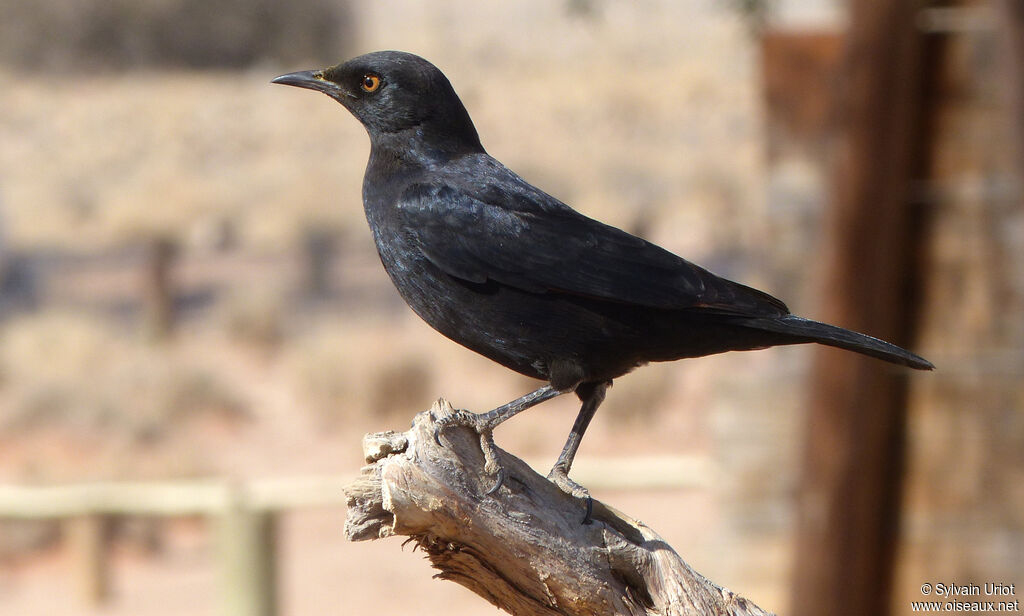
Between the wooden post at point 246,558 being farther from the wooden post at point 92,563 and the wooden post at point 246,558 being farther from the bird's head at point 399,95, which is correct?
the bird's head at point 399,95

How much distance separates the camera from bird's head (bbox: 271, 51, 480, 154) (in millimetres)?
2973

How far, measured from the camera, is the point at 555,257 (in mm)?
2717

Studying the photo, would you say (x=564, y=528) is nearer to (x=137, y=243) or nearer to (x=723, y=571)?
(x=723, y=571)

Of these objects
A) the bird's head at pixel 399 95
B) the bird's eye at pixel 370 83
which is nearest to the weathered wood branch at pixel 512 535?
the bird's head at pixel 399 95

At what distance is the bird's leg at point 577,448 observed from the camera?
2.80m

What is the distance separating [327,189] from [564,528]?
76.0 feet

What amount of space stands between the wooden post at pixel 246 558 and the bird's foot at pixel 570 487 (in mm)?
4390

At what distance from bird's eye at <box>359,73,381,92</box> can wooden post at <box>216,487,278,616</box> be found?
4382mm

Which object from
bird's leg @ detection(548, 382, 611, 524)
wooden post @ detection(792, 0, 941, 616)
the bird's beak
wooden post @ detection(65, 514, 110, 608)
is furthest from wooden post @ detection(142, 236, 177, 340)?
bird's leg @ detection(548, 382, 611, 524)

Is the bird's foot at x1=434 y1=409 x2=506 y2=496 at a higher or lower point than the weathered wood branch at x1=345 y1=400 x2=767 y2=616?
higher

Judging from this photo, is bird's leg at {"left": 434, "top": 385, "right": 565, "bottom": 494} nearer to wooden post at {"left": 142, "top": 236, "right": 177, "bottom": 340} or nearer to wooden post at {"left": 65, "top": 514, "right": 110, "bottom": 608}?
wooden post at {"left": 65, "top": 514, "right": 110, "bottom": 608}

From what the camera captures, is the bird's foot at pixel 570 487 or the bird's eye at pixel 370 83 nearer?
the bird's foot at pixel 570 487

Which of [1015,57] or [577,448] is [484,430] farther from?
[1015,57]

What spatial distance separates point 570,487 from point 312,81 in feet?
4.48
